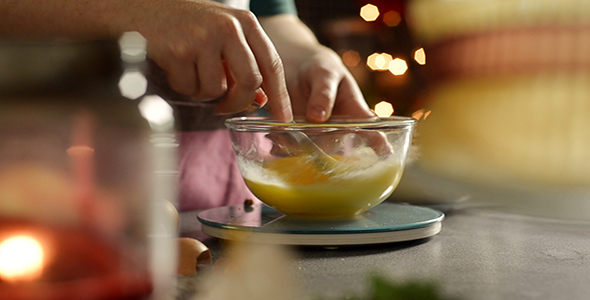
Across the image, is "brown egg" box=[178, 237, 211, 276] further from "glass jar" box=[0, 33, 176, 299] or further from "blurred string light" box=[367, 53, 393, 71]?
"blurred string light" box=[367, 53, 393, 71]

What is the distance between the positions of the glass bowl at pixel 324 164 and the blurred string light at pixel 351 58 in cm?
192

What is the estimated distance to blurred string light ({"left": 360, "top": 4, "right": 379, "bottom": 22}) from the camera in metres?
2.45

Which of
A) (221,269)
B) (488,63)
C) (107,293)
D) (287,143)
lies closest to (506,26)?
(488,63)

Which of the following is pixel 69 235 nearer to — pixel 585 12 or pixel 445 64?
pixel 585 12

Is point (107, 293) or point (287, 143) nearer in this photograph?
point (107, 293)

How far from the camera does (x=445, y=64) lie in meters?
0.96

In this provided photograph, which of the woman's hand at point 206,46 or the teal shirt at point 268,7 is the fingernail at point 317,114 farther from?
the teal shirt at point 268,7

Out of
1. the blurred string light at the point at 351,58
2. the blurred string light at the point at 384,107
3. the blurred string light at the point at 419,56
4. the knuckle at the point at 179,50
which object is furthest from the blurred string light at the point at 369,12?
the knuckle at the point at 179,50

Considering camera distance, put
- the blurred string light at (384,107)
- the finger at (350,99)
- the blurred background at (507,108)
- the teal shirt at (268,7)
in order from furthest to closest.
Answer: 1. the blurred string light at (384,107)
2. the teal shirt at (268,7)
3. the finger at (350,99)
4. the blurred background at (507,108)

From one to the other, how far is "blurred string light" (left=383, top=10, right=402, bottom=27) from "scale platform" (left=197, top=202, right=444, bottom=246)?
2.06 m

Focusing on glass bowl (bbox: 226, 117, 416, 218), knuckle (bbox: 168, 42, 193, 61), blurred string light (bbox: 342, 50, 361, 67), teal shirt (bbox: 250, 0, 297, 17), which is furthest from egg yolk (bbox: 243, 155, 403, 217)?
blurred string light (bbox: 342, 50, 361, 67)

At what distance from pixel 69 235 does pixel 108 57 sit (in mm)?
88

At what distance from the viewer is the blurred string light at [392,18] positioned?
254cm

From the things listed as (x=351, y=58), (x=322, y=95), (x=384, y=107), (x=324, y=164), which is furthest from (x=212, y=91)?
(x=351, y=58)
